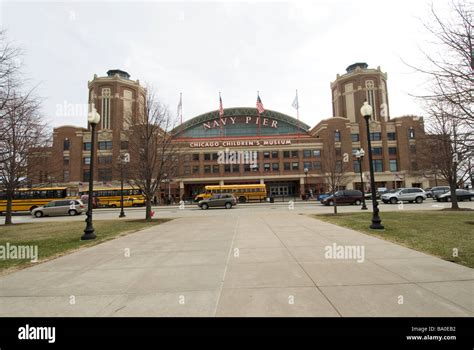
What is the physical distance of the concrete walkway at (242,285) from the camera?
3.43 m

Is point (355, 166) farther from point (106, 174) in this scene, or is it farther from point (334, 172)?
point (106, 174)

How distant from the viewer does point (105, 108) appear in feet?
202

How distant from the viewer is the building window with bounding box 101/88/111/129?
200ft

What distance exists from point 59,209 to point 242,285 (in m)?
29.7

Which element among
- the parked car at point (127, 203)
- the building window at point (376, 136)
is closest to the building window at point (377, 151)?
the building window at point (376, 136)

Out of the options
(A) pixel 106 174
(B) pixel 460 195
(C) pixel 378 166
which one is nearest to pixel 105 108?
(A) pixel 106 174

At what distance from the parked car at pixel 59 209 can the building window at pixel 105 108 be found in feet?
126

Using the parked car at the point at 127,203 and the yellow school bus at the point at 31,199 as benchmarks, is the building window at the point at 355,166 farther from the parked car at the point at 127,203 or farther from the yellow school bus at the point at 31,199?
the yellow school bus at the point at 31,199

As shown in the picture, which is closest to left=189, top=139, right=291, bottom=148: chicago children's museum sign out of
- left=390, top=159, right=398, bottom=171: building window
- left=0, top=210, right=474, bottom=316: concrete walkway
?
left=390, top=159, right=398, bottom=171: building window

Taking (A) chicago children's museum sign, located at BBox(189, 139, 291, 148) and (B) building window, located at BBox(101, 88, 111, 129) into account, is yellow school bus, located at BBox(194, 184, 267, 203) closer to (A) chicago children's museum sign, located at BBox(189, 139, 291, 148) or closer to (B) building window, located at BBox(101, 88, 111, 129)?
(A) chicago children's museum sign, located at BBox(189, 139, 291, 148)

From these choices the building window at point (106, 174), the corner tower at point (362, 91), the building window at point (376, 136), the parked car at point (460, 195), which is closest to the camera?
the parked car at point (460, 195)

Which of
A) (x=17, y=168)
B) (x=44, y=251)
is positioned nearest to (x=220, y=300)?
(x=44, y=251)

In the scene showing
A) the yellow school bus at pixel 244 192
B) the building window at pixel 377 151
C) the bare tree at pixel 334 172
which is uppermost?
the building window at pixel 377 151
